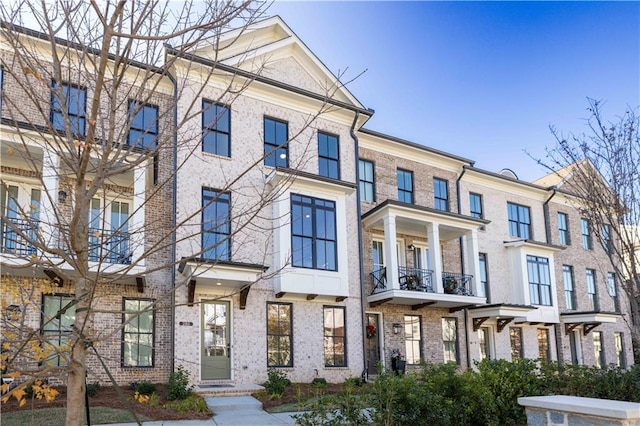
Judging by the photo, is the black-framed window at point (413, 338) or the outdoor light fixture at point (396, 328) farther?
the black-framed window at point (413, 338)

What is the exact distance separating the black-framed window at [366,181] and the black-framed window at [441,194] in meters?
3.30

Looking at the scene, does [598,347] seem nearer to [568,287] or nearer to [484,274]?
[568,287]

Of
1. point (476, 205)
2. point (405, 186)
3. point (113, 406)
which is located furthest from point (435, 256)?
point (113, 406)

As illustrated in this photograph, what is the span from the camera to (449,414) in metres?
8.12

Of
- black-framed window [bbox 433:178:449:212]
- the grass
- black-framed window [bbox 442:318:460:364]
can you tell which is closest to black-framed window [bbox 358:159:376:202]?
black-framed window [bbox 433:178:449:212]

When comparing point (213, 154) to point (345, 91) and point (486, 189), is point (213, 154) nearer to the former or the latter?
point (345, 91)

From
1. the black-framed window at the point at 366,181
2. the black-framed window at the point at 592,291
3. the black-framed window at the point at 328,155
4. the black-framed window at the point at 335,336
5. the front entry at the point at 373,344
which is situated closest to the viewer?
the black-framed window at the point at 335,336

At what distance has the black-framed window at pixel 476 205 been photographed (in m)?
23.3

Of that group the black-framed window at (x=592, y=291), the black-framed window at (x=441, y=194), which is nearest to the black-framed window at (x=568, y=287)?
the black-framed window at (x=592, y=291)

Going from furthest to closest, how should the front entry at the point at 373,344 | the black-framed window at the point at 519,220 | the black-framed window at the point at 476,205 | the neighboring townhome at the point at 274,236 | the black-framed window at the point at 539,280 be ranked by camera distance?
the black-framed window at the point at 519,220
the black-framed window at the point at 539,280
the black-framed window at the point at 476,205
the front entry at the point at 373,344
the neighboring townhome at the point at 274,236

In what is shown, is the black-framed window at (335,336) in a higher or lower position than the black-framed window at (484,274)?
lower

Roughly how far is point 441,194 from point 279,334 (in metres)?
9.98

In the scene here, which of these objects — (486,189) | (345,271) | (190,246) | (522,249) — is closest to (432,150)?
(486,189)

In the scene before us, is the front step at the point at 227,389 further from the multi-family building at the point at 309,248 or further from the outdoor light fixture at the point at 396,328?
the outdoor light fixture at the point at 396,328
